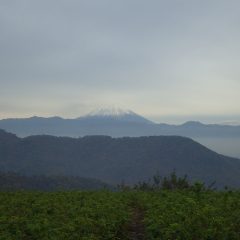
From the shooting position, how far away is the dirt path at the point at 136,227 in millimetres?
17817

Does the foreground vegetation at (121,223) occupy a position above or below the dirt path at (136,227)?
above

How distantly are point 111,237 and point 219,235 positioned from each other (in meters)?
3.96

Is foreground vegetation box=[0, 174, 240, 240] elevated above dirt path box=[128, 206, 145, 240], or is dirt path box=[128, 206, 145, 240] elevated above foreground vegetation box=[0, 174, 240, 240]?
foreground vegetation box=[0, 174, 240, 240]

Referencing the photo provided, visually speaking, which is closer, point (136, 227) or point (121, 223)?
point (121, 223)

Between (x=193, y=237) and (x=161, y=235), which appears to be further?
→ (x=161, y=235)

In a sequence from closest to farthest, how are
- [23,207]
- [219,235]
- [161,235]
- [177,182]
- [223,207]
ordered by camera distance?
1. [219,235]
2. [161,235]
3. [223,207]
4. [23,207]
5. [177,182]

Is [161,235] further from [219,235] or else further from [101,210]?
[101,210]

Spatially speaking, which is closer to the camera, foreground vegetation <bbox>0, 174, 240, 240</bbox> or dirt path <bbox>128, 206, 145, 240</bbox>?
foreground vegetation <bbox>0, 174, 240, 240</bbox>

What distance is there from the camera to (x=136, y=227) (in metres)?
20.1

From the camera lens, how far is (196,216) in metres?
17.4

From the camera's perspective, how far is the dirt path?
58.5 feet

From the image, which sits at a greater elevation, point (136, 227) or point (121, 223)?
point (121, 223)

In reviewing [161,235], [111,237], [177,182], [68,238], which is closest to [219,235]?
[161,235]

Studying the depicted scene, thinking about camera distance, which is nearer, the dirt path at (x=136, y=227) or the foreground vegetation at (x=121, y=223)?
the foreground vegetation at (x=121, y=223)
